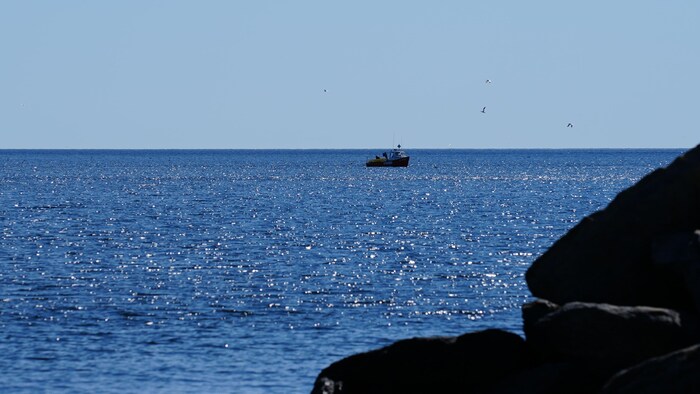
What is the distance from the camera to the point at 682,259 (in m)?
20.9

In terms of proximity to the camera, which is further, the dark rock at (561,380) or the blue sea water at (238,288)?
the blue sea water at (238,288)

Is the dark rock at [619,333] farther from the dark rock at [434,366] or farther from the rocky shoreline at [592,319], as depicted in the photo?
the dark rock at [434,366]

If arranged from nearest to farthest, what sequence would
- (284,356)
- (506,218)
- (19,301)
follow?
(284,356)
(19,301)
(506,218)

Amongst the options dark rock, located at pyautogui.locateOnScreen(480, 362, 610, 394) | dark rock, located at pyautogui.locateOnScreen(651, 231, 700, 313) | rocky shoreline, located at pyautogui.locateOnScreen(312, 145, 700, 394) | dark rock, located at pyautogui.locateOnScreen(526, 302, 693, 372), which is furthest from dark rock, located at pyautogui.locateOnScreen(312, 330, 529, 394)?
dark rock, located at pyautogui.locateOnScreen(651, 231, 700, 313)

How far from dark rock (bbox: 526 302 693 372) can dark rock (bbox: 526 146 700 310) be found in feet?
5.71

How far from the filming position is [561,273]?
22875 millimetres

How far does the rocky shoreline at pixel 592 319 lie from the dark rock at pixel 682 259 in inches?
0.8

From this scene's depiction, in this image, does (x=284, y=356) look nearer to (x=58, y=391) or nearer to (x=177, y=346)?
(x=177, y=346)

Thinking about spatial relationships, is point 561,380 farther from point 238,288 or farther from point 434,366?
point 238,288

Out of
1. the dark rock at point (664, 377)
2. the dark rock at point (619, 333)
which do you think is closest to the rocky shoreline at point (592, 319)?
the dark rock at point (619, 333)

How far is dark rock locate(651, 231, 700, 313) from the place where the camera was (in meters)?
20.6

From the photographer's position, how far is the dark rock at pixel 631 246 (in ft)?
73.4

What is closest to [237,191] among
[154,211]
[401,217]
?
[154,211]

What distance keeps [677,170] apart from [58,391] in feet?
43.2
